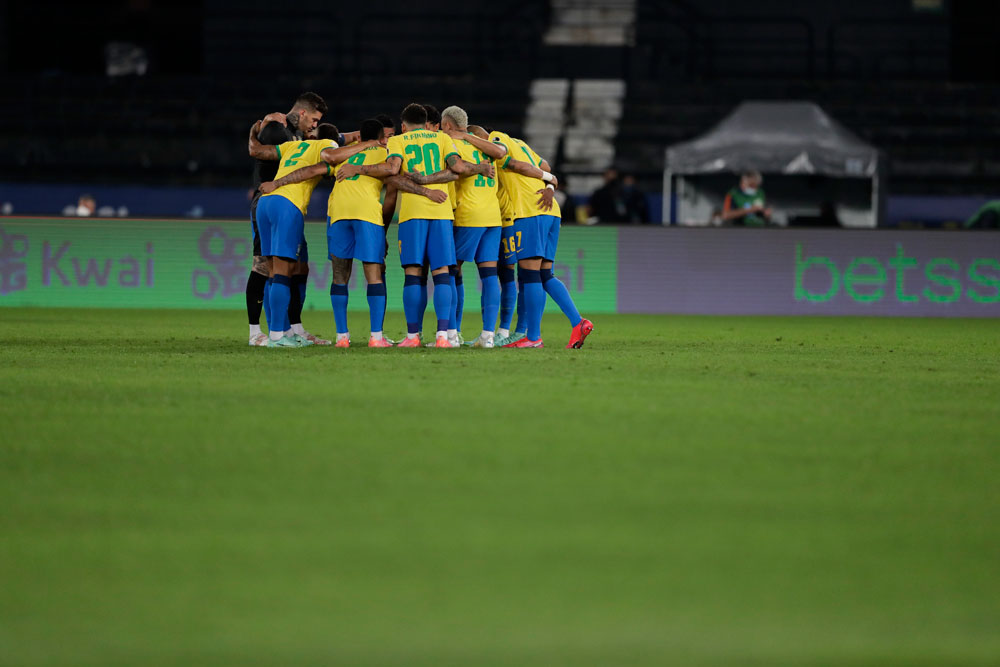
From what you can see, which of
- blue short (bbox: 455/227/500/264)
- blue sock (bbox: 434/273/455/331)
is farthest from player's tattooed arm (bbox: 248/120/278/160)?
blue sock (bbox: 434/273/455/331)

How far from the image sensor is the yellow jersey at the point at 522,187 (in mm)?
12812

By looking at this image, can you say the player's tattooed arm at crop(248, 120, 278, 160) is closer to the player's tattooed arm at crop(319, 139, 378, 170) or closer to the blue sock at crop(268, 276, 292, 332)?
the player's tattooed arm at crop(319, 139, 378, 170)

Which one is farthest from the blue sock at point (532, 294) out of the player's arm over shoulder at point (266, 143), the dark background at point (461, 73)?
the dark background at point (461, 73)

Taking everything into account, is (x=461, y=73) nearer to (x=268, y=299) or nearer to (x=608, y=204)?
(x=608, y=204)

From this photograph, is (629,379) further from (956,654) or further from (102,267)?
(102,267)

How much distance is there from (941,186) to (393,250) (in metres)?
13.6

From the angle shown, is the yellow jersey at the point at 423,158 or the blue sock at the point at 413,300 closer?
the yellow jersey at the point at 423,158

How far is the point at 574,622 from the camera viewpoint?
3771mm

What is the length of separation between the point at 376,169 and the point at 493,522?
305 inches

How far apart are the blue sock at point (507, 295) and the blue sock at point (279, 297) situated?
212 centimetres

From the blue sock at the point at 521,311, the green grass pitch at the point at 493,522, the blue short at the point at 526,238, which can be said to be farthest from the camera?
the blue sock at the point at 521,311

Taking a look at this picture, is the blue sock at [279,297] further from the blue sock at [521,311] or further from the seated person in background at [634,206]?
the seated person in background at [634,206]

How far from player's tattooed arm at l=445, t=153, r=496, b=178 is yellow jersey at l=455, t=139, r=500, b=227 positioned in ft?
0.27

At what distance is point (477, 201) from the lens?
12602mm
